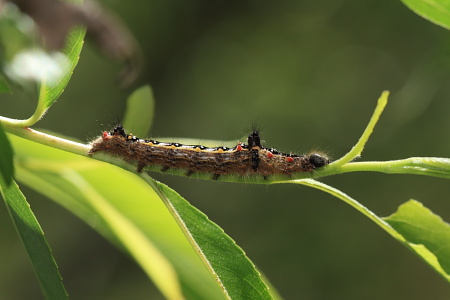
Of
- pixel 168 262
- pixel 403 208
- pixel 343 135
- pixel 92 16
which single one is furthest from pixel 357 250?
pixel 92 16

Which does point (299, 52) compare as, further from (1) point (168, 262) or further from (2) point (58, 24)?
(2) point (58, 24)

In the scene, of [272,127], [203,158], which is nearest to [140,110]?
[203,158]

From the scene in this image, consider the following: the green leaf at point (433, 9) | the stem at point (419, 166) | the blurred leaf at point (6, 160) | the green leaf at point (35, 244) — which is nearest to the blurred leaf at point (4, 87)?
the blurred leaf at point (6, 160)

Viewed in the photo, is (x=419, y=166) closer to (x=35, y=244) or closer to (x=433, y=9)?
(x=433, y=9)

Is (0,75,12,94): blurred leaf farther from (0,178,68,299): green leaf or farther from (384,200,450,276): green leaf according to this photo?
(384,200,450,276): green leaf

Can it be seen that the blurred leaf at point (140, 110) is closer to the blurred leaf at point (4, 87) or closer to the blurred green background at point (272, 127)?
the blurred leaf at point (4, 87)
